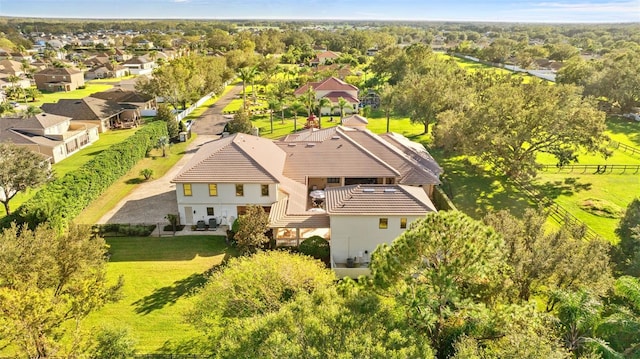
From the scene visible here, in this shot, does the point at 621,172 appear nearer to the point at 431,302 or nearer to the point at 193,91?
the point at 431,302

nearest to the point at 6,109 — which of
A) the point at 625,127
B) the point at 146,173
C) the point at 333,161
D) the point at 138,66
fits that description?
the point at 146,173

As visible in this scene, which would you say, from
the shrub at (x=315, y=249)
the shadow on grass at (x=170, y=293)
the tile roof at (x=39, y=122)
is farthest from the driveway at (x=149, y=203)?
the tile roof at (x=39, y=122)

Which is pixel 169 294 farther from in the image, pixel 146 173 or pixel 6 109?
pixel 6 109

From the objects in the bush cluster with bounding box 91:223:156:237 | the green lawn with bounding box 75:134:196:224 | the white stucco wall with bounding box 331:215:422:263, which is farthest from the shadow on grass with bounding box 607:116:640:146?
the bush cluster with bounding box 91:223:156:237

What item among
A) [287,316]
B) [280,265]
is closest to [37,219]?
[280,265]

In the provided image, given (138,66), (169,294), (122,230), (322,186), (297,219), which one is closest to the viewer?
(169,294)

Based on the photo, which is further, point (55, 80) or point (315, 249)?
point (55, 80)
